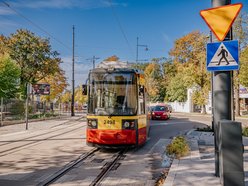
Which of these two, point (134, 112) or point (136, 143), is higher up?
point (134, 112)

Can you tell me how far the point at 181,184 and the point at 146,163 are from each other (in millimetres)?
2889

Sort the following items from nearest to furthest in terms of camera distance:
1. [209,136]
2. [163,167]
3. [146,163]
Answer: [163,167] < [146,163] < [209,136]

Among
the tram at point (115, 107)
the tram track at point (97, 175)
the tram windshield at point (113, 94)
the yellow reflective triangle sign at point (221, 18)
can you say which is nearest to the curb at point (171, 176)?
the tram track at point (97, 175)

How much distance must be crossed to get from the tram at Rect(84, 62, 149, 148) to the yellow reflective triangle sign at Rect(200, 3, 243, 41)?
16.0 feet

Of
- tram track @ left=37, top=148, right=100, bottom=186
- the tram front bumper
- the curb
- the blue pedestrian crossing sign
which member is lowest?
tram track @ left=37, top=148, right=100, bottom=186

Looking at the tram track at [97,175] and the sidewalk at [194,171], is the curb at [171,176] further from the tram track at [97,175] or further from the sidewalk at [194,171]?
the tram track at [97,175]

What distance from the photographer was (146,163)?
8.70 meters

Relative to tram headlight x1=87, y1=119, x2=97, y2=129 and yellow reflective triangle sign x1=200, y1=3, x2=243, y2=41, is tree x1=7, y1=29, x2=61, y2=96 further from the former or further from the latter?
yellow reflective triangle sign x1=200, y1=3, x2=243, y2=41

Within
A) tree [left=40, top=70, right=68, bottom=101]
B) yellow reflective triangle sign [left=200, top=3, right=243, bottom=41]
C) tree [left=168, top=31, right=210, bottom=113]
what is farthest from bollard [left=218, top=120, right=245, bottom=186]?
tree [left=40, top=70, right=68, bottom=101]

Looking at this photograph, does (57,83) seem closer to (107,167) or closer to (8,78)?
(8,78)

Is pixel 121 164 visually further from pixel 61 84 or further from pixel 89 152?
pixel 61 84

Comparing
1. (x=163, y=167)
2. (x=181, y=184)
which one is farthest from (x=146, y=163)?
(x=181, y=184)

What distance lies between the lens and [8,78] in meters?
28.6

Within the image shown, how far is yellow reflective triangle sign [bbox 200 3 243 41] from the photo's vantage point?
5.41 metres
